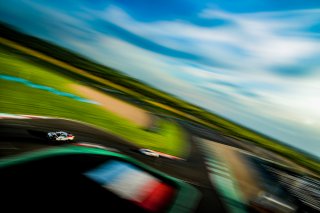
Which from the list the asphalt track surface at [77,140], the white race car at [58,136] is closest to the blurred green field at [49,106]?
the asphalt track surface at [77,140]

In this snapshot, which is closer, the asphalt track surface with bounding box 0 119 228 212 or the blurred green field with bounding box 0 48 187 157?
the asphalt track surface with bounding box 0 119 228 212

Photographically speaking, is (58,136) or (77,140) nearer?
(58,136)

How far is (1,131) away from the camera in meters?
8.68

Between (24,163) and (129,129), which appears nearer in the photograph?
(24,163)

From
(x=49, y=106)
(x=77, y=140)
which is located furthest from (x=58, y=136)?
(x=49, y=106)

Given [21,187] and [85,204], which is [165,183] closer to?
[85,204]

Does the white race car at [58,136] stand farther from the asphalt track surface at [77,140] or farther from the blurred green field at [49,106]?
the blurred green field at [49,106]

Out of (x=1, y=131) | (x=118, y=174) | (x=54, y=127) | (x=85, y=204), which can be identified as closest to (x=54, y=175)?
(x=85, y=204)

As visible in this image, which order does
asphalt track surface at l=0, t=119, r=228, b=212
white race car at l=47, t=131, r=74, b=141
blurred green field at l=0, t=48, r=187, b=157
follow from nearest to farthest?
asphalt track surface at l=0, t=119, r=228, b=212 < white race car at l=47, t=131, r=74, b=141 < blurred green field at l=0, t=48, r=187, b=157

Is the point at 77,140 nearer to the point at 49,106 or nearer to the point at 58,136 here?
the point at 58,136

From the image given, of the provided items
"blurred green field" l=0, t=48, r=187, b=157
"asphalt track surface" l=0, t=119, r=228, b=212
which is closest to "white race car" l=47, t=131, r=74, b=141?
"asphalt track surface" l=0, t=119, r=228, b=212

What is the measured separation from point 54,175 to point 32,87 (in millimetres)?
16879

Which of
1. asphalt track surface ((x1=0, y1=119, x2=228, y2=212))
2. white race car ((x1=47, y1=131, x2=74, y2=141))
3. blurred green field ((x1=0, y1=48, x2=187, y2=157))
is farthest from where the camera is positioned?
blurred green field ((x1=0, y1=48, x2=187, y2=157))

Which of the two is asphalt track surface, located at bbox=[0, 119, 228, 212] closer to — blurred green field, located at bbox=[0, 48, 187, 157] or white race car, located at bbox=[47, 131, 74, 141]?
white race car, located at bbox=[47, 131, 74, 141]
